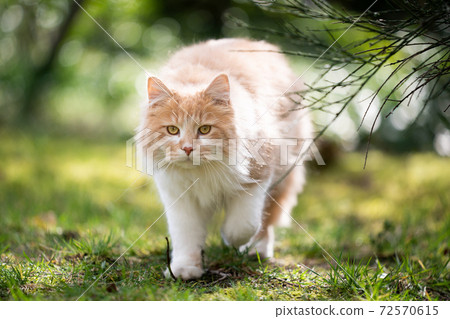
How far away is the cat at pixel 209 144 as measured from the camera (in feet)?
7.00

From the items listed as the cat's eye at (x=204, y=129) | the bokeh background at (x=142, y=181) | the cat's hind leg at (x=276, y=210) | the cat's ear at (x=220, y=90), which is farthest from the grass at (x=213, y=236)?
the cat's ear at (x=220, y=90)

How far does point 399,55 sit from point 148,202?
3.06 metres

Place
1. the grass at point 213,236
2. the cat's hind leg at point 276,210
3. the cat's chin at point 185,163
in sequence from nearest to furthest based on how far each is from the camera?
the grass at point 213,236 < the cat's chin at point 185,163 < the cat's hind leg at point 276,210

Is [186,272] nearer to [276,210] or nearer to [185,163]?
[185,163]

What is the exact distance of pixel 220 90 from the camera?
7.02ft

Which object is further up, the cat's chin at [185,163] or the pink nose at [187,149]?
the pink nose at [187,149]

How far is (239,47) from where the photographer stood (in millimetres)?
2705

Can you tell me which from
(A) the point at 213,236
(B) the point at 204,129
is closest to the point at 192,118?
(B) the point at 204,129

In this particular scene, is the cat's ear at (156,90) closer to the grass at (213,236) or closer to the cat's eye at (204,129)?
the cat's eye at (204,129)

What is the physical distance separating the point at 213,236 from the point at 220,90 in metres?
1.19

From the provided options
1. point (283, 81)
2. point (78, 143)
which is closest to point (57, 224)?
point (283, 81)

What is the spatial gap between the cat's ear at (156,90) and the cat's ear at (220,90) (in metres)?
0.21

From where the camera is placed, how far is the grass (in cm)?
197
